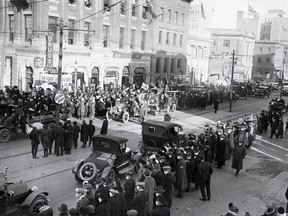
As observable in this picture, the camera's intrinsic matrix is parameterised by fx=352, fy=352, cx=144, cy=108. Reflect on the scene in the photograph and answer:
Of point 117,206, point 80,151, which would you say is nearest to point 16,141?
point 80,151

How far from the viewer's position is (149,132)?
16.0 metres

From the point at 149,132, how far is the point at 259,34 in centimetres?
9050

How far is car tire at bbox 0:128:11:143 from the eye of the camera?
17.0 metres

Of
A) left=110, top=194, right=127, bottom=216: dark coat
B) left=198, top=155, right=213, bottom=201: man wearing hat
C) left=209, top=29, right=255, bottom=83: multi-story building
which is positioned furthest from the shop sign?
left=209, top=29, right=255, bottom=83: multi-story building

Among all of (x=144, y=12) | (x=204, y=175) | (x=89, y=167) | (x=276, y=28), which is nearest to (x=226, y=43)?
(x=276, y=28)

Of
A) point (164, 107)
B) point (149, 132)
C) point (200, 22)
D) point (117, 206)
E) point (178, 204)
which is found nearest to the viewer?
point (117, 206)

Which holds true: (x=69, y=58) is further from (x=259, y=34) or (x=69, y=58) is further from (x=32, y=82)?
(x=259, y=34)

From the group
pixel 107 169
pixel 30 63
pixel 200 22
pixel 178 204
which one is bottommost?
pixel 178 204

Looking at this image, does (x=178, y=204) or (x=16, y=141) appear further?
(x=16, y=141)

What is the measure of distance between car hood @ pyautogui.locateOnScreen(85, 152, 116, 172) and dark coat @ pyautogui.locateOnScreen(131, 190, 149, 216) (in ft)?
11.4

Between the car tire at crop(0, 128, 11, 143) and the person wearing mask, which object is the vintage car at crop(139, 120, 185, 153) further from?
the car tire at crop(0, 128, 11, 143)

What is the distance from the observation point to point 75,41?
106 feet

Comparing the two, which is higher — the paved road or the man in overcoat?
the man in overcoat

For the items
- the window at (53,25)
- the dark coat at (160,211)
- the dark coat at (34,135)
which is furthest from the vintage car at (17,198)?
the window at (53,25)
